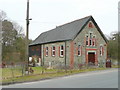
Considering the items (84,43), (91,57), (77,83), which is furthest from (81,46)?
(77,83)

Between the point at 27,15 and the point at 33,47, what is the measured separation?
24938 mm

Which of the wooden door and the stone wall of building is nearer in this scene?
the stone wall of building

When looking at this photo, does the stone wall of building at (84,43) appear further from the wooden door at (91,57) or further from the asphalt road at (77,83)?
the asphalt road at (77,83)

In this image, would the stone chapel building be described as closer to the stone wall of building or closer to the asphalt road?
the stone wall of building

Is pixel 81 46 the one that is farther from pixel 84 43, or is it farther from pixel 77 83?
pixel 77 83

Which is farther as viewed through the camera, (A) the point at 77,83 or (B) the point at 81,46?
(B) the point at 81,46

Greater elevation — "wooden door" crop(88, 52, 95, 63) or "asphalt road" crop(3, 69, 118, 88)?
"wooden door" crop(88, 52, 95, 63)

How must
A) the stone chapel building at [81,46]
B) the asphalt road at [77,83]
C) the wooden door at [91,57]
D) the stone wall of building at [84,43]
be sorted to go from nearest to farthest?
the asphalt road at [77,83] → the stone chapel building at [81,46] → the stone wall of building at [84,43] → the wooden door at [91,57]

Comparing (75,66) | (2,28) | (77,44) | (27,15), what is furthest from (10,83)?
(2,28)

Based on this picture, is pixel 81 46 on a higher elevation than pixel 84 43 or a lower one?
lower

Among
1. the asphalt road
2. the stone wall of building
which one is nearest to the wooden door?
the stone wall of building

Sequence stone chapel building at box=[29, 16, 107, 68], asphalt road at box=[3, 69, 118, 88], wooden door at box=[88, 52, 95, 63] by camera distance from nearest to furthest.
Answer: asphalt road at box=[3, 69, 118, 88], stone chapel building at box=[29, 16, 107, 68], wooden door at box=[88, 52, 95, 63]

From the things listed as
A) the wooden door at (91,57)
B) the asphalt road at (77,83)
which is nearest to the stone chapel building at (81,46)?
the wooden door at (91,57)

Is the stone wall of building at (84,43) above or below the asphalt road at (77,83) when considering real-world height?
above
